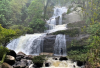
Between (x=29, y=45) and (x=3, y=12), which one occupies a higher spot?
(x=3, y=12)

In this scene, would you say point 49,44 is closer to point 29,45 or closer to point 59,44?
point 59,44

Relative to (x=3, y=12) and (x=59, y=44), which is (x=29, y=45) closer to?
(x=59, y=44)

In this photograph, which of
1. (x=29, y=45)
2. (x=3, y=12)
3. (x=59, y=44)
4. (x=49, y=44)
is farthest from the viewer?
(x=3, y=12)

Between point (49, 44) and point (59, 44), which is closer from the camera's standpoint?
point (59, 44)

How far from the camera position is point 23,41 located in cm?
1839

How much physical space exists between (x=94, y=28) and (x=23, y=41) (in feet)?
42.0

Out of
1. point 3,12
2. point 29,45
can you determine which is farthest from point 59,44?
point 3,12

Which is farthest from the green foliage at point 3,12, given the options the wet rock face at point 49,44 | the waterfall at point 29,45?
the wet rock face at point 49,44

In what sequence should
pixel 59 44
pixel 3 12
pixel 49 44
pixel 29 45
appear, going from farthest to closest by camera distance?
1. pixel 3 12
2. pixel 29 45
3. pixel 49 44
4. pixel 59 44

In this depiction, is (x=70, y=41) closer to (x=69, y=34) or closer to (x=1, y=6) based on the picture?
(x=69, y=34)

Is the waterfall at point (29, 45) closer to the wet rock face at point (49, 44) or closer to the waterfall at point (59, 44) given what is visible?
the wet rock face at point (49, 44)

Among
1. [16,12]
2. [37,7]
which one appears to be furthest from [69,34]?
[16,12]

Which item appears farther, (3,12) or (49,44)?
(3,12)

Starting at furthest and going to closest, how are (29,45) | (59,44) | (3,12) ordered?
(3,12) < (29,45) < (59,44)
